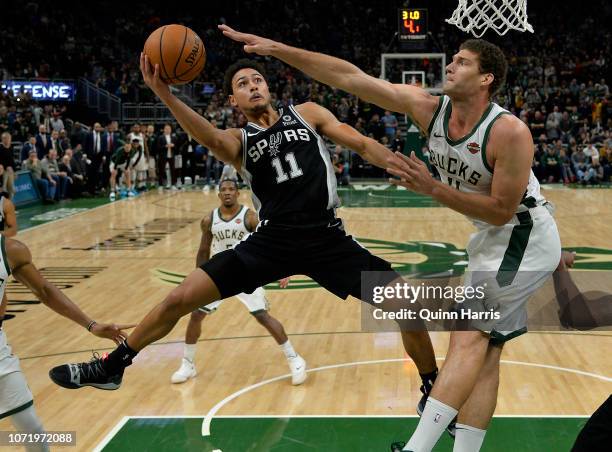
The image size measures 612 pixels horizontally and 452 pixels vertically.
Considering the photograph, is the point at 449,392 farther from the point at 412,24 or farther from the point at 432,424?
the point at 412,24

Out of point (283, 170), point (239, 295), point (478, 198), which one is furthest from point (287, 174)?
point (239, 295)

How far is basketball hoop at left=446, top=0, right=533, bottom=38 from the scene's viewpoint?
19.2 feet

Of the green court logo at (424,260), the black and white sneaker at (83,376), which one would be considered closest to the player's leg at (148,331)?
the black and white sneaker at (83,376)

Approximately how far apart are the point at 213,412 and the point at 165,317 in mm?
1925

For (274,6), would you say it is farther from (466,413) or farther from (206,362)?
(466,413)

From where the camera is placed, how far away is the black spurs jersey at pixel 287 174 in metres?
4.71

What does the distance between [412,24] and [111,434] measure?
17.1 meters

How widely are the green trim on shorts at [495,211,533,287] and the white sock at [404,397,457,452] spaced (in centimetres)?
69

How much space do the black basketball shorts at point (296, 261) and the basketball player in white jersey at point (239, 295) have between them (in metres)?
2.36

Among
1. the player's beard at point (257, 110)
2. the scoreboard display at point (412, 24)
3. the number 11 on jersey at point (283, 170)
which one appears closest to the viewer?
the number 11 on jersey at point (283, 170)

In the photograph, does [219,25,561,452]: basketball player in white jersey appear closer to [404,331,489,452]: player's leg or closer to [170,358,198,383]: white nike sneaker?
[404,331,489,452]: player's leg

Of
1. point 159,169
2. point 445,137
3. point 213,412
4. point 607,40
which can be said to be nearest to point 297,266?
point 445,137

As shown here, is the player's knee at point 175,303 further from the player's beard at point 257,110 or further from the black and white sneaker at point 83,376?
the player's beard at point 257,110

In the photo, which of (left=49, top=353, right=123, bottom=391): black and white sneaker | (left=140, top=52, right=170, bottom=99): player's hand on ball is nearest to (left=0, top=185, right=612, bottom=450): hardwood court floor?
(left=49, top=353, right=123, bottom=391): black and white sneaker
